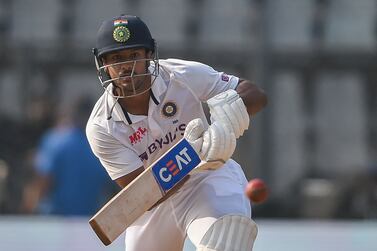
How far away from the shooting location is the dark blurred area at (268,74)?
8.00 m

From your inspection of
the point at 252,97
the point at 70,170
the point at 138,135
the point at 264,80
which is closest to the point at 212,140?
the point at 252,97

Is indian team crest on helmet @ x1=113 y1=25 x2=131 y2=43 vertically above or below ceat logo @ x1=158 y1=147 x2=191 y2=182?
above

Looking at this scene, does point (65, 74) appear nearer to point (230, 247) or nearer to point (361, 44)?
point (361, 44)

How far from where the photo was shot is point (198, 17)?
332 inches

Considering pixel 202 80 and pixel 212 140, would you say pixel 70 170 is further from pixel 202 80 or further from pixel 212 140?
pixel 212 140

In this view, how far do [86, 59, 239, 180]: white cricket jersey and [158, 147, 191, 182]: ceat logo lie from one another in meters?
0.38

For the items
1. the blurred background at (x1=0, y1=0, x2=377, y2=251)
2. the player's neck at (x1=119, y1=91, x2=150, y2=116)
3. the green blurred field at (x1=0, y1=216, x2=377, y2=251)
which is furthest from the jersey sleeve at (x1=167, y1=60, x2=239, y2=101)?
the blurred background at (x1=0, y1=0, x2=377, y2=251)

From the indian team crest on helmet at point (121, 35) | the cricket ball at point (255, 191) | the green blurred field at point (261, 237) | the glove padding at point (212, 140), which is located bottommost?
the green blurred field at point (261, 237)

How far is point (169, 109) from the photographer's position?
395 centimetres

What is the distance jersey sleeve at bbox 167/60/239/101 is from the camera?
13.0 feet

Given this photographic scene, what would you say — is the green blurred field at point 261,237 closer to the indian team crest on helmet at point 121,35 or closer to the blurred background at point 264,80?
the blurred background at point 264,80

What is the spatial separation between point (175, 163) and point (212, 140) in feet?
0.52

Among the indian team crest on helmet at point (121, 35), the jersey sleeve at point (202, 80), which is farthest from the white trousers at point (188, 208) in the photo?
the indian team crest on helmet at point (121, 35)

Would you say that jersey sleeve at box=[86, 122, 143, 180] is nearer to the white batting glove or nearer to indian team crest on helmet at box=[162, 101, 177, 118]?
indian team crest on helmet at box=[162, 101, 177, 118]
